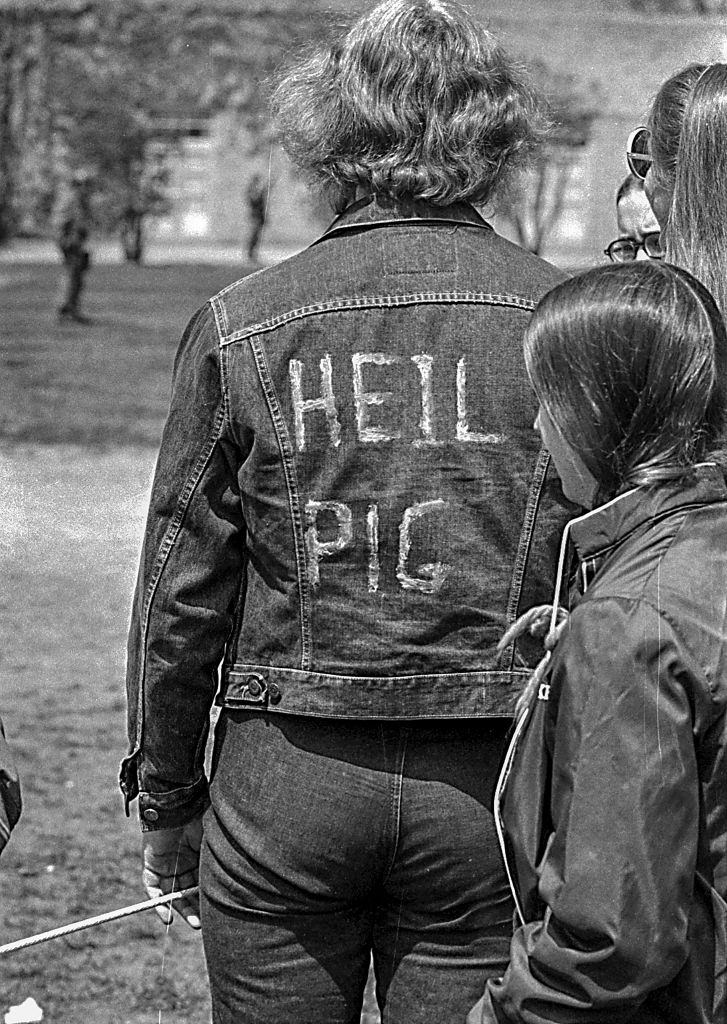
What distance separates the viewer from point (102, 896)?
335 centimetres

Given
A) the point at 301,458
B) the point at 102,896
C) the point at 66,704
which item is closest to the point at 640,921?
the point at 301,458

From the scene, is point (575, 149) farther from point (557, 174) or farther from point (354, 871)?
point (354, 871)

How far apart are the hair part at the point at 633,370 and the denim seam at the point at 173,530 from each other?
1.44 feet

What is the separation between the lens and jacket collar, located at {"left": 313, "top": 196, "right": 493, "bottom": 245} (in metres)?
1.58

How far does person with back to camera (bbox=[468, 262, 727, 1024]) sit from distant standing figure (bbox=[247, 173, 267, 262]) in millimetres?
13535

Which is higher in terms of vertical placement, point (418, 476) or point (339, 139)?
point (339, 139)

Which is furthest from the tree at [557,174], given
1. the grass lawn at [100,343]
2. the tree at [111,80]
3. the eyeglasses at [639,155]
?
the eyeglasses at [639,155]

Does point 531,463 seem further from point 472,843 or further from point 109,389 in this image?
point 109,389

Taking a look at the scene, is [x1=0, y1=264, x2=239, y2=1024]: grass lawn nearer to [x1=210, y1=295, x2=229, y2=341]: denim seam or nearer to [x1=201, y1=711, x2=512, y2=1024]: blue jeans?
[x1=201, y1=711, x2=512, y2=1024]: blue jeans

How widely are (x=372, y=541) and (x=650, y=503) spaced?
385mm

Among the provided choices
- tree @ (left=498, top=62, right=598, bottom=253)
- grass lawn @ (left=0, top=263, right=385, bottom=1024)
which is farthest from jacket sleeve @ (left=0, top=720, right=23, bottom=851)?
tree @ (left=498, top=62, right=598, bottom=253)

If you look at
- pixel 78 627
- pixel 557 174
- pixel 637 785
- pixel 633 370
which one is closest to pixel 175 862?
pixel 637 785

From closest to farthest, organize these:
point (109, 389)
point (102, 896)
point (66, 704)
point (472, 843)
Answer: point (472, 843), point (102, 896), point (66, 704), point (109, 389)

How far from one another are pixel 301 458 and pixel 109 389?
40.2 feet
